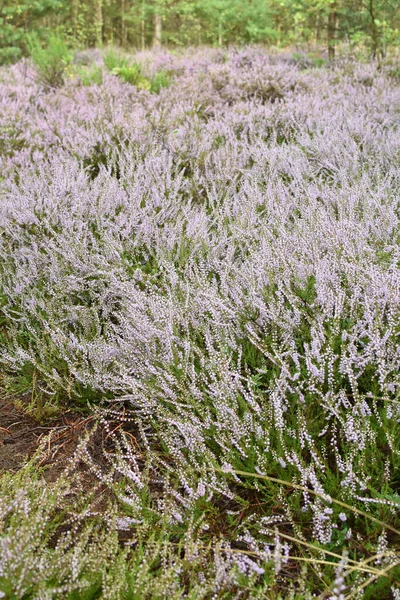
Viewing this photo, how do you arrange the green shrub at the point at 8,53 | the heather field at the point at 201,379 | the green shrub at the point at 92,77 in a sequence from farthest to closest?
the green shrub at the point at 8,53, the green shrub at the point at 92,77, the heather field at the point at 201,379

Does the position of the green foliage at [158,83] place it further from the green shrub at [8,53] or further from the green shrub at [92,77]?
the green shrub at [8,53]

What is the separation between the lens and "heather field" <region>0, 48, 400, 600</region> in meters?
1.45

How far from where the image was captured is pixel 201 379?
2.02 meters

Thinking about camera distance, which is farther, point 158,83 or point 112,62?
point 112,62

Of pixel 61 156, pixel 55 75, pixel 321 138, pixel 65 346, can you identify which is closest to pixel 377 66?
pixel 321 138

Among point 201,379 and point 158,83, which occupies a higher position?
point 158,83

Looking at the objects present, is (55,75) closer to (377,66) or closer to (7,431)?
(377,66)

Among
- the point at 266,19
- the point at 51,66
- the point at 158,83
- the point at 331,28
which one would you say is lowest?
the point at 158,83

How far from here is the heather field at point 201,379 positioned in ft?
4.77

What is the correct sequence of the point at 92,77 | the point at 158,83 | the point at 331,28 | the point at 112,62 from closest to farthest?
the point at 158,83 → the point at 92,77 → the point at 331,28 → the point at 112,62

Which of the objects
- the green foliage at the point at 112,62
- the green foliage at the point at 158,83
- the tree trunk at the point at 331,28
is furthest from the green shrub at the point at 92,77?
the tree trunk at the point at 331,28

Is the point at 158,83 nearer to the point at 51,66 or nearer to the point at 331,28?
the point at 51,66

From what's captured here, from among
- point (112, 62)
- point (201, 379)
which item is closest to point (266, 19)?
point (112, 62)

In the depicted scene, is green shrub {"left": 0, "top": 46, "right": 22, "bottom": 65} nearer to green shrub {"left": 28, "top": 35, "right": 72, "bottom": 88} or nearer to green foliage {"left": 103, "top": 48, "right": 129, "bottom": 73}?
green shrub {"left": 28, "top": 35, "right": 72, "bottom": 88}
